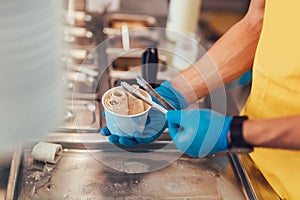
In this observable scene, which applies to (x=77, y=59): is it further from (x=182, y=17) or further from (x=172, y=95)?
(x=172, y=95)

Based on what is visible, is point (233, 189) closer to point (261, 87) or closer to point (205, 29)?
point (261, 87)

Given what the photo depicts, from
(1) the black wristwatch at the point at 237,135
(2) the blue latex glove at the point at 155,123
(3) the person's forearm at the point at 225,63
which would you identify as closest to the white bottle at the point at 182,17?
(3) the person's forearm at the point at 225,63

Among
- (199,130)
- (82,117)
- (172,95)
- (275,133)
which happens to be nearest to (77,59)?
(82,117)

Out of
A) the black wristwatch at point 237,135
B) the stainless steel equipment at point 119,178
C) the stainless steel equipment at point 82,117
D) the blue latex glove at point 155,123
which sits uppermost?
the black wristwatch at point 237,135

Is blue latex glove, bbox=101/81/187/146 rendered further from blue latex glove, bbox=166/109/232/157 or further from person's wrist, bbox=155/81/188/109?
blue latex glove, bbox=166/109/232/157

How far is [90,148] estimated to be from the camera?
1.19 meters

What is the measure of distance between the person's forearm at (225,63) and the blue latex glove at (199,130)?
0.23m

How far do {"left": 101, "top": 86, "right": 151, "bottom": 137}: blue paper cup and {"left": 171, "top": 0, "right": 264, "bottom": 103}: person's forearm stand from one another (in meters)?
0.18

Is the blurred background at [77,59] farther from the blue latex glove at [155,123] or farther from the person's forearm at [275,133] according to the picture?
the person's forearm at [275,133]

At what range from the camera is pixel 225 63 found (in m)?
1.18

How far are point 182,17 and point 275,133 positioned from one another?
0.89m

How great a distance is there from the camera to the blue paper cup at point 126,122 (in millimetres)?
979

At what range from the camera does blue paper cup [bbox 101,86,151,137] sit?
98 centimetres

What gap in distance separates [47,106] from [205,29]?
8.03 ft
